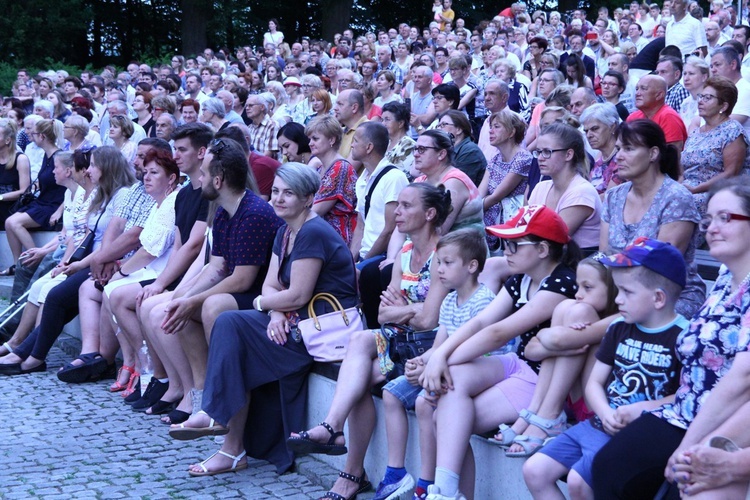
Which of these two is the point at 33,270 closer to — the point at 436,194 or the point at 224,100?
the point at 224,100

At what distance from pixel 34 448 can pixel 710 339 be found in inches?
169

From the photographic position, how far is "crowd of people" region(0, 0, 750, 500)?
368 centimetres

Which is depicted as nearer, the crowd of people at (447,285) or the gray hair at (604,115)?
the crowd of people at (447,285)

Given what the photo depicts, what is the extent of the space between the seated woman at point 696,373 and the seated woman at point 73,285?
5.59 metres

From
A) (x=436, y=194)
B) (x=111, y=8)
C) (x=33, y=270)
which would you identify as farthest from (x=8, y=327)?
(x=111, y=8)

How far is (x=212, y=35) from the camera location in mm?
34656

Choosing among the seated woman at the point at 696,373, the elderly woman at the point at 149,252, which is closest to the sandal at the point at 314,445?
the seated woman at the point at 696,373

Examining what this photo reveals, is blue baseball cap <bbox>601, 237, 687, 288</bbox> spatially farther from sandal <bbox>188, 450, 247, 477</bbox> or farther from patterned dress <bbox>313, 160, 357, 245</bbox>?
patterned dress <bbox>313, 160, 357, 245</bbox>

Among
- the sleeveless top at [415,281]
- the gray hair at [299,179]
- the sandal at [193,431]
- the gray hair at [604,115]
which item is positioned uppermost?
the gray hair at [604,115]

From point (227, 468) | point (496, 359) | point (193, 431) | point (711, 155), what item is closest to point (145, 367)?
point (227, 468)

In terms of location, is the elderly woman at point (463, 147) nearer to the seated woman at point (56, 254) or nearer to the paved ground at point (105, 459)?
the paved ground at point (105, 459)

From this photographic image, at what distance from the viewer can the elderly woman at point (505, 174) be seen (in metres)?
7.79

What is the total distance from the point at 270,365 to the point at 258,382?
0.12 metres

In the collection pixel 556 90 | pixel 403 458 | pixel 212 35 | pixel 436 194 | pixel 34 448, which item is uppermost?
pixel 212 35
